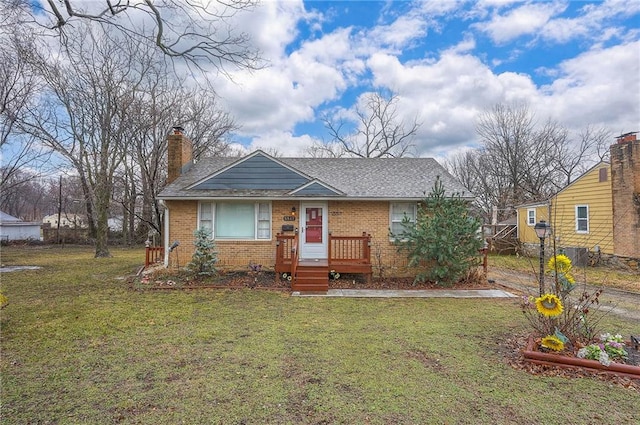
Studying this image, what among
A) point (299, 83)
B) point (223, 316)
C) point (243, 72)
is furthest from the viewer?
point (299, 83)

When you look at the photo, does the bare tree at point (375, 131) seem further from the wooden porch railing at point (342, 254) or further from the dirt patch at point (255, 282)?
the dirt patch at point (255, 282)

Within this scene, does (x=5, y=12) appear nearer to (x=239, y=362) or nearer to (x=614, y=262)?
(x=239, y=362)

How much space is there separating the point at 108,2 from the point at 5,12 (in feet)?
6.56

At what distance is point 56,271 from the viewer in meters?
13.4

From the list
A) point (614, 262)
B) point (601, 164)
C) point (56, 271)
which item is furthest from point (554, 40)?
point (56, 271)

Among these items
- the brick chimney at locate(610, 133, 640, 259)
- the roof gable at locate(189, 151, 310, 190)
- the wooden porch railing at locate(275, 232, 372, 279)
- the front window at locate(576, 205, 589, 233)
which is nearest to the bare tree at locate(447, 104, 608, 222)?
the front window at locate(576, 205, 589, 233)

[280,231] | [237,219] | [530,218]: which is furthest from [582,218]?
Answer: [237,219]

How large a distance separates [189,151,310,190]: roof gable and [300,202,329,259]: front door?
96 cm

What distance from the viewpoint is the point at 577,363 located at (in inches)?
175

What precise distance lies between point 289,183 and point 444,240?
211 inches

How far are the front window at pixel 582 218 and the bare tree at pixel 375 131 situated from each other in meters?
15.1

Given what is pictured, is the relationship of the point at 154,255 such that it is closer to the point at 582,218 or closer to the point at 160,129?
the point at 160,129

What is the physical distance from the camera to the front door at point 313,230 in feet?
38.4

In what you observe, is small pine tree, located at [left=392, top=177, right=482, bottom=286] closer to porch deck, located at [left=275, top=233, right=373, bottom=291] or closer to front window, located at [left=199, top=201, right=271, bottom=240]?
porch deck, located at [left=275, top=233, right=373, bottom=291]
